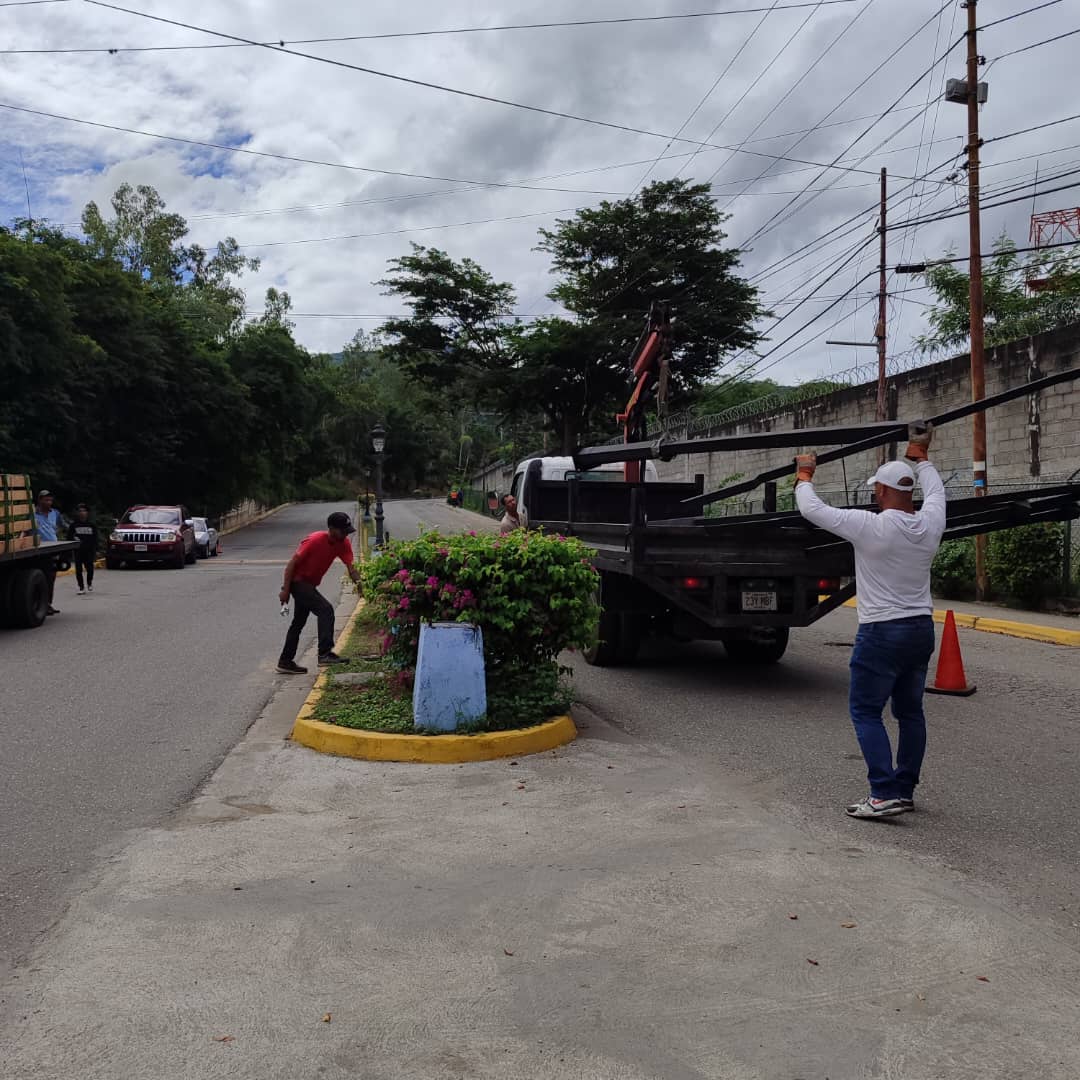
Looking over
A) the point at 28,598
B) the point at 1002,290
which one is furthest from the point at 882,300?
the point at 28,598

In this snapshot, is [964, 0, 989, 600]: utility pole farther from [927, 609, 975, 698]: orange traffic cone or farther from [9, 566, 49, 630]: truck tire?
[9, 566, 49, 630]: truck tire

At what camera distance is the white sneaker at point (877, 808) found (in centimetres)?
522

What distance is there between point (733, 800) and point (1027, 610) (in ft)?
36.8

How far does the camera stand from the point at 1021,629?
12.9 meters

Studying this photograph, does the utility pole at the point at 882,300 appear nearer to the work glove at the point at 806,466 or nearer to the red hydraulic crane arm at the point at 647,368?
the red hydraulic crane arm at the point at 647,368

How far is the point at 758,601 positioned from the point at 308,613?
4.21m

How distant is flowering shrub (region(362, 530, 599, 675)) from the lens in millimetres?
7055

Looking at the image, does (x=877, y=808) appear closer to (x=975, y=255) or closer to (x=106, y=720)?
(x=106, y=720)

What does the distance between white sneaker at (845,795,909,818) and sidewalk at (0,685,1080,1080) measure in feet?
0.28

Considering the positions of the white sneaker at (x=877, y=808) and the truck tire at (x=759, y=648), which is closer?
the white sneaker at (x=877, y=808)

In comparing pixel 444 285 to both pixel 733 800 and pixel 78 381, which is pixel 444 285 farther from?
pixel 733 800

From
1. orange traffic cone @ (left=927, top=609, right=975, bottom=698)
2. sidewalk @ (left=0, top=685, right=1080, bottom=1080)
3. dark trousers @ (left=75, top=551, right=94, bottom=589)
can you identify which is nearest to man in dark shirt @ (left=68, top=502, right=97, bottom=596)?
dark trousers @ (left=75, top=551, right=94, bottom=589)

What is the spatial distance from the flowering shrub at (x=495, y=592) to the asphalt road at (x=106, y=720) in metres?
1.54

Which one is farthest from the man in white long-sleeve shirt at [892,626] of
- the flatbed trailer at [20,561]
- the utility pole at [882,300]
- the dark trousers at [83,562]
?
the utility pole at [882,300]
